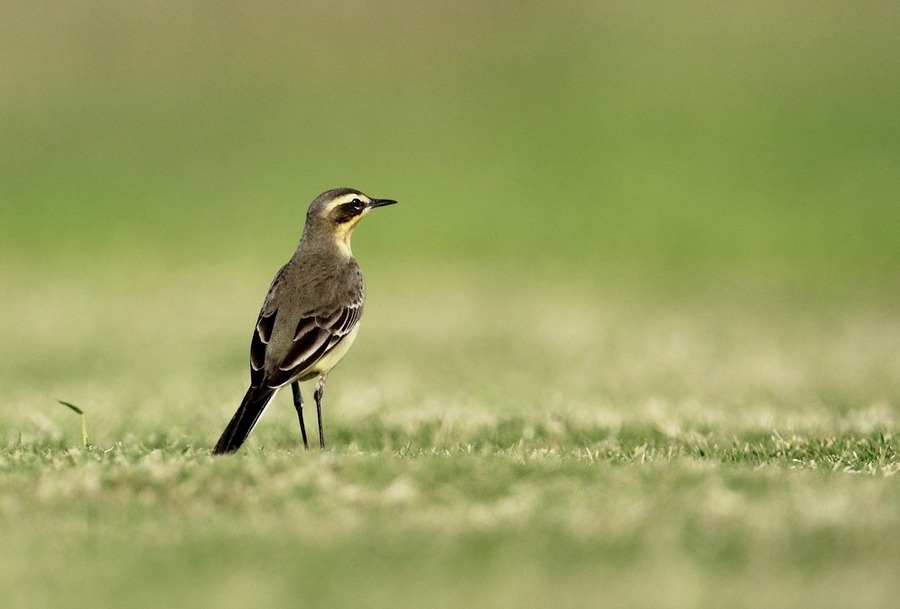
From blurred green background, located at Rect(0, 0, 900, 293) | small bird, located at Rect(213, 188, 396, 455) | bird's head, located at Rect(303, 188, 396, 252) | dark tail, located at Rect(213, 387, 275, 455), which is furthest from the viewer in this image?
blurred green background, located at Rect(0, 0, 900, 293)

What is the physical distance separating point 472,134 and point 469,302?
19.0 metres

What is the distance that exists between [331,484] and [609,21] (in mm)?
43081

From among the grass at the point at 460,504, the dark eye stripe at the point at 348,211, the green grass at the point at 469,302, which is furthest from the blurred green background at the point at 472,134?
the dark eye stripe at the point at 348,211

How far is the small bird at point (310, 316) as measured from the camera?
973 centimetres

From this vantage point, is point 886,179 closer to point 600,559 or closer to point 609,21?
point 609,21

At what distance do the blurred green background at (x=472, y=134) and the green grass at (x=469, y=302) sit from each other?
0.15 meters

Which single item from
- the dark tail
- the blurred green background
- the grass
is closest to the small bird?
the dark tail

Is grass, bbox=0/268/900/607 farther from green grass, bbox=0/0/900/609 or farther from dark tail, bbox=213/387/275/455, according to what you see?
dark tail, bbox=213/387/275/455

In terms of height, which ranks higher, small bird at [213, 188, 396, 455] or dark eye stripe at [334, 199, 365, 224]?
dark eye stripe at [334, 199, 365, 224]

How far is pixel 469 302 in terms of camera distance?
23547 mm

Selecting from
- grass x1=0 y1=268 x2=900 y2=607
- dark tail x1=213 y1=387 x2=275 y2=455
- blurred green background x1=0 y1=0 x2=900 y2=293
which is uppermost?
blurred green background x1=0 y1=0 x2=900 y2=293

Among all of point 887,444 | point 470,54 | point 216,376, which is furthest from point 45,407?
point 470,54

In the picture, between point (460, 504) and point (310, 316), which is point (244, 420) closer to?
point (310, 316)

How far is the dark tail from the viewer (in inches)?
356
